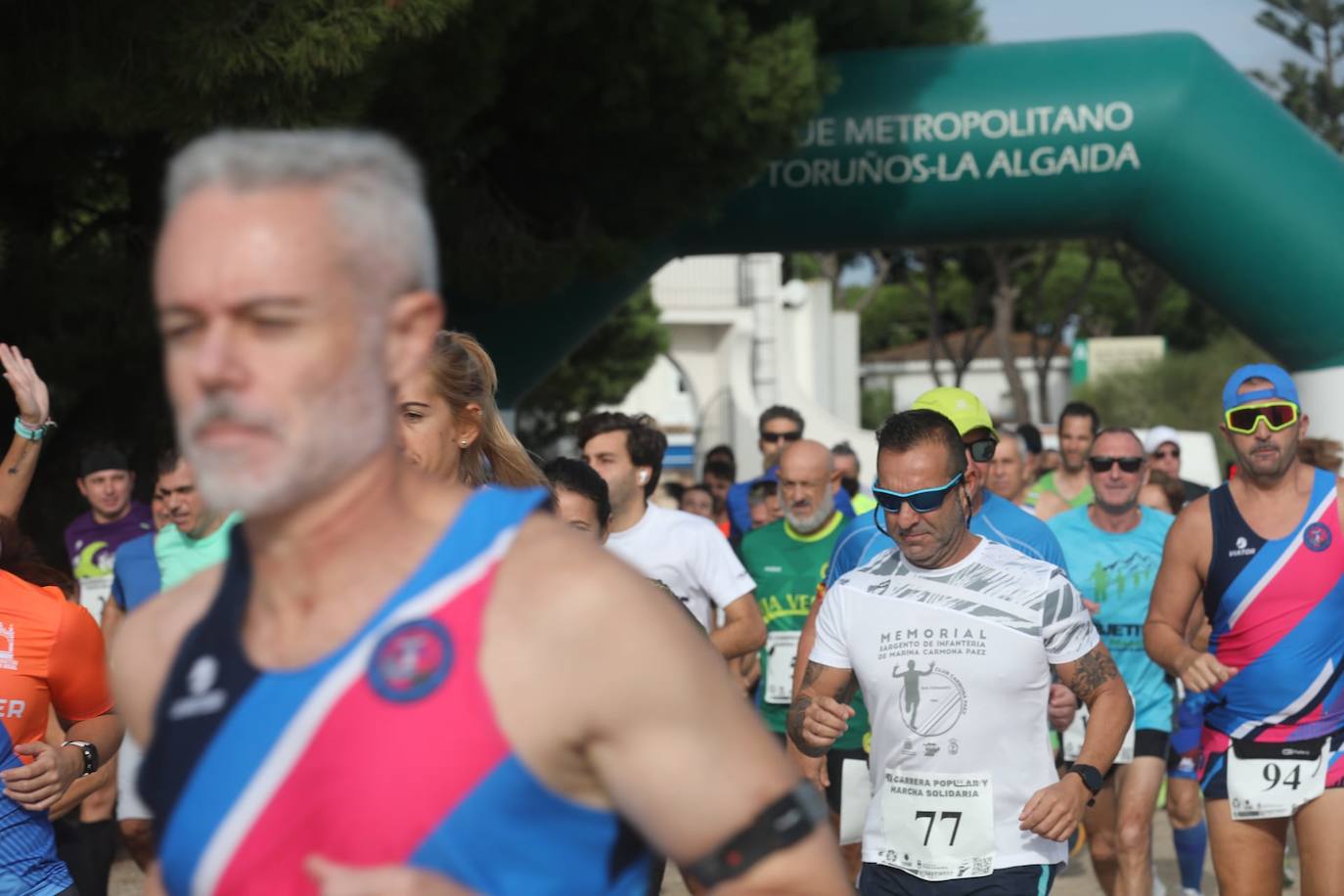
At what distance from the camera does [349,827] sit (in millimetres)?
1674

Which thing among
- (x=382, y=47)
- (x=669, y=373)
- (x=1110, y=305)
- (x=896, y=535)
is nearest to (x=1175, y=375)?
(x=669, y=373)

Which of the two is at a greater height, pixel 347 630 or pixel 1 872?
pixel 347 630

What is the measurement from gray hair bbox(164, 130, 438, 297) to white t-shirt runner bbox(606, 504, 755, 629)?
5.12m

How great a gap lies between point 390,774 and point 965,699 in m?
3.42

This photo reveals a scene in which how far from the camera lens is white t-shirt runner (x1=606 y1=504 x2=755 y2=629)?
6977 millimetres

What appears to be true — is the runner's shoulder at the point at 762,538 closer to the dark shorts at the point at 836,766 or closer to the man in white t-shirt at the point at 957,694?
the dark shorts at the point at 836,766

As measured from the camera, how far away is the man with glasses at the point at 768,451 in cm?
1109

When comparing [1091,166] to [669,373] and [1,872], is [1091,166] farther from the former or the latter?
[669,373]

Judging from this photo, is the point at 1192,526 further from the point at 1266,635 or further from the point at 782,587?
the point at 782,587

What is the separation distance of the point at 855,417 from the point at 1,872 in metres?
41.0

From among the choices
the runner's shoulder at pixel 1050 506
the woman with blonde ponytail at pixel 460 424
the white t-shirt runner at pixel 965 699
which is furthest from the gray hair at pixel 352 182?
the runner's shoulder at pixel 1050 506

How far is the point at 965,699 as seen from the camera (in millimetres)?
4910

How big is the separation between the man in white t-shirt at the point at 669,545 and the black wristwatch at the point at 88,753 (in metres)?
2.55

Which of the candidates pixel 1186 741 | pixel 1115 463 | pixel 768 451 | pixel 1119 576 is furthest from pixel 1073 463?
pixel 1119 576
